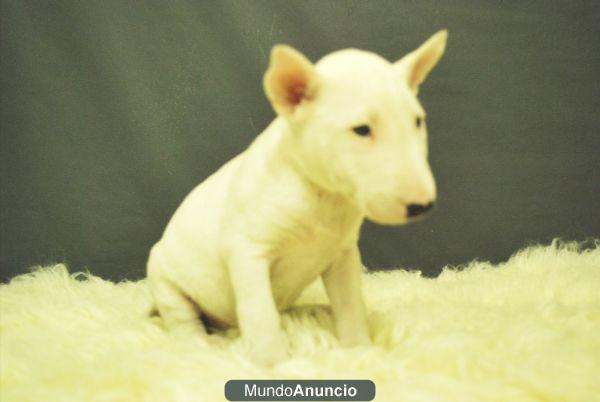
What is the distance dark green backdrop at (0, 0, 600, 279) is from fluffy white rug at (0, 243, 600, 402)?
0.82ft

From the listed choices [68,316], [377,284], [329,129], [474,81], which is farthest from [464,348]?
[474,81]

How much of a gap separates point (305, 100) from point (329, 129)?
8cm

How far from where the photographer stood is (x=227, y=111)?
174cm

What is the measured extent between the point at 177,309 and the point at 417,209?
660mm

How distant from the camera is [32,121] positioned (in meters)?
1.70

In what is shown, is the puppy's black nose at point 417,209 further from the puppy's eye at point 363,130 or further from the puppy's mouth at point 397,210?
the puppy's eye at point 363,130

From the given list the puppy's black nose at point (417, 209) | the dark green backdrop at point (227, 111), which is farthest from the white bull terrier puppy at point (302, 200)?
the dark green backdrop at point (227, 111)

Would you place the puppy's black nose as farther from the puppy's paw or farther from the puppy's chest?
the puppy's paw

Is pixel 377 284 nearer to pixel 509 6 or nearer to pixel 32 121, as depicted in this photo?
pixel 509 6

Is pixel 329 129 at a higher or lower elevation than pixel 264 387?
higher

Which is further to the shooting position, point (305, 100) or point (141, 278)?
point (141, 278)

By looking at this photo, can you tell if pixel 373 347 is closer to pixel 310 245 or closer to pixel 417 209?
pixel 310 245

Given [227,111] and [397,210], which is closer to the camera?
[397,210]

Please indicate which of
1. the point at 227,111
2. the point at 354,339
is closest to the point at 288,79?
the point at 354,339
